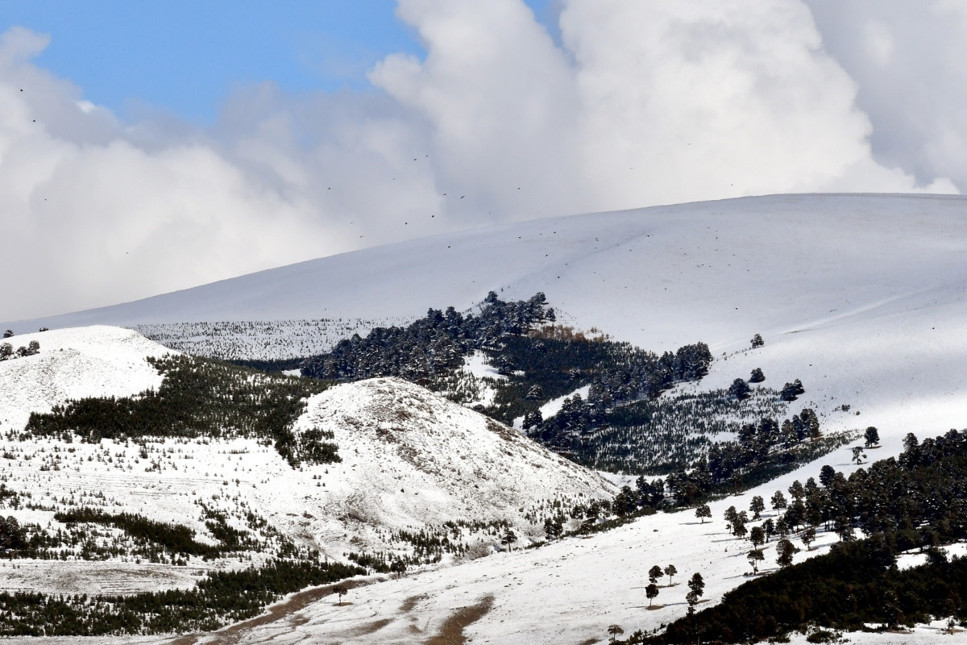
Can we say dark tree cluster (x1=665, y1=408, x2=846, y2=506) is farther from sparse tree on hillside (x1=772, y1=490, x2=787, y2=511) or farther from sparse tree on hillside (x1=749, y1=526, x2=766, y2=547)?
sparse tree on hillside (x1=749, y1=526, x2=766, y2=547)

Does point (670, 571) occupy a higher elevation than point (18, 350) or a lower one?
lower

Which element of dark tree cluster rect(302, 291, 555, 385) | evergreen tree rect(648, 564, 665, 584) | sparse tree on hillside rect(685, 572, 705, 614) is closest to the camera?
sparse tree on hillside rect(685, 572, 705, 614)

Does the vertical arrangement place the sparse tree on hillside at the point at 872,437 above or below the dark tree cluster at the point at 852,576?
above

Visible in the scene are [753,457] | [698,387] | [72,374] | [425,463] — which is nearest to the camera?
[425,463]

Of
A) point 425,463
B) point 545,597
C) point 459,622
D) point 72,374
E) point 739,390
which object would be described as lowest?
point 459,622

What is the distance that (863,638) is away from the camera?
40.8 metres

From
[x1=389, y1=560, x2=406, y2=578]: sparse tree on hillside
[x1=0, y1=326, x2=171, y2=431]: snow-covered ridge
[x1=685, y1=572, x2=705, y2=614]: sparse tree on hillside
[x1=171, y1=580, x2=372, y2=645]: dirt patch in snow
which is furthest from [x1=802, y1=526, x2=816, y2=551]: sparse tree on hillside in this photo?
[x1=0, y1=326, x2=171, y2=431]: snow-covered ridge

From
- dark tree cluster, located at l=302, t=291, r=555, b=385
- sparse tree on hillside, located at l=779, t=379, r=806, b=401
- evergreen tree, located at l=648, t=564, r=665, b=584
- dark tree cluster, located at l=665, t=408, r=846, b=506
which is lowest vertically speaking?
evergreen tree, located at l=648, t=564, r=665, b=584

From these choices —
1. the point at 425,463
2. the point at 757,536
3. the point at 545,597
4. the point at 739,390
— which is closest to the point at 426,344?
the point at 739,390

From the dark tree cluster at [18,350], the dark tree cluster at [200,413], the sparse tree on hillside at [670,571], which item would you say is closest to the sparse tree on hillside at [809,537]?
the sparse tree on hillside at [670,571]

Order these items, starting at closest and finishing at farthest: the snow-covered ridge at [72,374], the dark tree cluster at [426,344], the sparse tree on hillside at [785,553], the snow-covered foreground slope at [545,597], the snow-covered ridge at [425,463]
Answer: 1. the snow-covered foreground slope at [545,597]
2. the sparse tree on hillside at [785,553]
3. the snow-covered ridge at [425,463]
4. the snow-covered ridge at [72,374]
5. the dark tree cluster at [426,344]

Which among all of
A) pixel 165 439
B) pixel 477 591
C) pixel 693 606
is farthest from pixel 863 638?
pixel 165 439

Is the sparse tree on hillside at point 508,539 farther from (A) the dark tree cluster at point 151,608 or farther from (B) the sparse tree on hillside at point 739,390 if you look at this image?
(B) the sparse tree on hillside at point 739,390

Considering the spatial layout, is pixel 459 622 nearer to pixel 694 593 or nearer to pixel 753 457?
pixel 694 593
